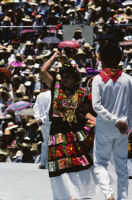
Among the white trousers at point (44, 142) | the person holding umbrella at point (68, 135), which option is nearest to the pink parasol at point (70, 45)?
the white trousers at point (44, 142)

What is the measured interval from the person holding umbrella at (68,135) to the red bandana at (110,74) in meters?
0.67

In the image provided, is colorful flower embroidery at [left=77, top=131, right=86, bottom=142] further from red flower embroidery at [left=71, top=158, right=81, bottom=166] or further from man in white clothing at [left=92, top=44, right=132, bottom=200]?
man in white clothing at [left=92, top=44, right=132, bottom=200]

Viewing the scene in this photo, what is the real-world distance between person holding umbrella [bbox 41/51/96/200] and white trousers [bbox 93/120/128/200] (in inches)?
19.5

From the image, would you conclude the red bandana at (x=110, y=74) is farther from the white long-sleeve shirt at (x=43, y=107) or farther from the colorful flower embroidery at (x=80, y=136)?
the white long-sleeve shirt at (x=43, y=107)

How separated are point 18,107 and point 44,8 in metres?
7.25

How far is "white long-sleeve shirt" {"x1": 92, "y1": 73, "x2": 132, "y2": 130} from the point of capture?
6.37 metres

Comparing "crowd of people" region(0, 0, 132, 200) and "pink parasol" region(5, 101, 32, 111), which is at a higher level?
"crowd of people" region(0, 0, 132, 200)

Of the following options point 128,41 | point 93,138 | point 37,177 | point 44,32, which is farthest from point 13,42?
point 93,138

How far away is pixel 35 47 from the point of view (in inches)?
733

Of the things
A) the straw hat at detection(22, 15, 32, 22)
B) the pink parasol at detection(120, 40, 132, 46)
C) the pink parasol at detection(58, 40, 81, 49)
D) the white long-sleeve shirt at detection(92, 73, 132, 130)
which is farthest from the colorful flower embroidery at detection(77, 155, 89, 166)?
the straw hat at detection(22, 15, 32, 22)

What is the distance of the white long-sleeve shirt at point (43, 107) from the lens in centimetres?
1114

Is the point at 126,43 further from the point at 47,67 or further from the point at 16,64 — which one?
the point at 47,67

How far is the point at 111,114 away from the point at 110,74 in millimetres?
394

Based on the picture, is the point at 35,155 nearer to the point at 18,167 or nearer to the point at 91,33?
the point at 18,167
